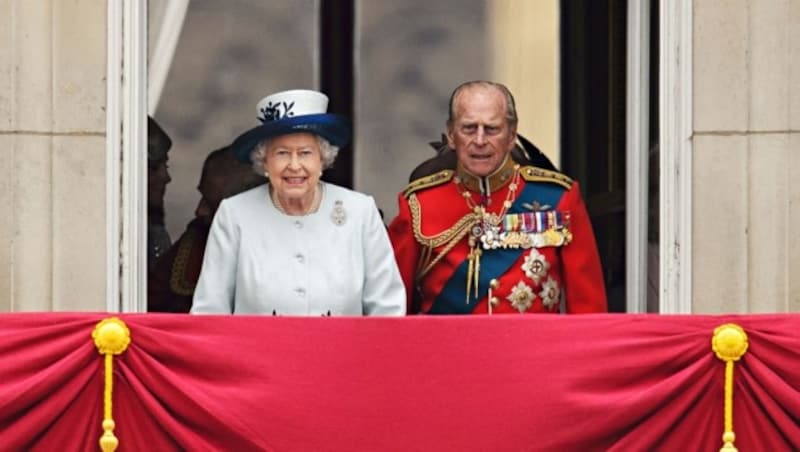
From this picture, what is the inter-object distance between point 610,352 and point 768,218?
115 cm

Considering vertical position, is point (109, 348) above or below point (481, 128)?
below

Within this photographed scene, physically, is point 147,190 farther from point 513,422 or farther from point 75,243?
point 513,422

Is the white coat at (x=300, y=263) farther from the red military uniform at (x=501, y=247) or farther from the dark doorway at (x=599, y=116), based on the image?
the dark doorway at (x=599, y=116)

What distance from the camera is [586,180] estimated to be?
42.2 ft

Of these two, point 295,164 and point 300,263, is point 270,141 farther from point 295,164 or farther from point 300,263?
point 300,263

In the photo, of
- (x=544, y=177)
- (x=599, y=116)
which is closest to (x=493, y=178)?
(x=544, y=177)

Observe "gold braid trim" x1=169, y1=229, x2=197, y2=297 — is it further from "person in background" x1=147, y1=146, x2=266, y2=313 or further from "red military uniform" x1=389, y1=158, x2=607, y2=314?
"red military uniform" x1=389, y1=158, x2=607, y2=314

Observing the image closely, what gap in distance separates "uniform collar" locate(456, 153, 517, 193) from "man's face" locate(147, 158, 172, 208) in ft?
5.10

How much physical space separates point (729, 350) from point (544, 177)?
1.54 m

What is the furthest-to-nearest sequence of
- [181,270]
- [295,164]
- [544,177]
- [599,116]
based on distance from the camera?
[599,116]
[181,270]
[544,177]
[295,164]

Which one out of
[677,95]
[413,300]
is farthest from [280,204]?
[677,95]

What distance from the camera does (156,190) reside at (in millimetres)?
12695

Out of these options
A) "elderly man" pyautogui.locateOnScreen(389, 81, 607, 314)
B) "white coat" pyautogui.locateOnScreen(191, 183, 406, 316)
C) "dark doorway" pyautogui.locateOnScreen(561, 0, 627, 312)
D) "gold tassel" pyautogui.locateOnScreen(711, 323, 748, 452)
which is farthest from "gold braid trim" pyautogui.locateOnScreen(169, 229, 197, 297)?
"gold tassel" pyautogui.locateOnScreen(711, 323, 748, 452)

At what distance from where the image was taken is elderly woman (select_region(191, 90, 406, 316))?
10891mm
